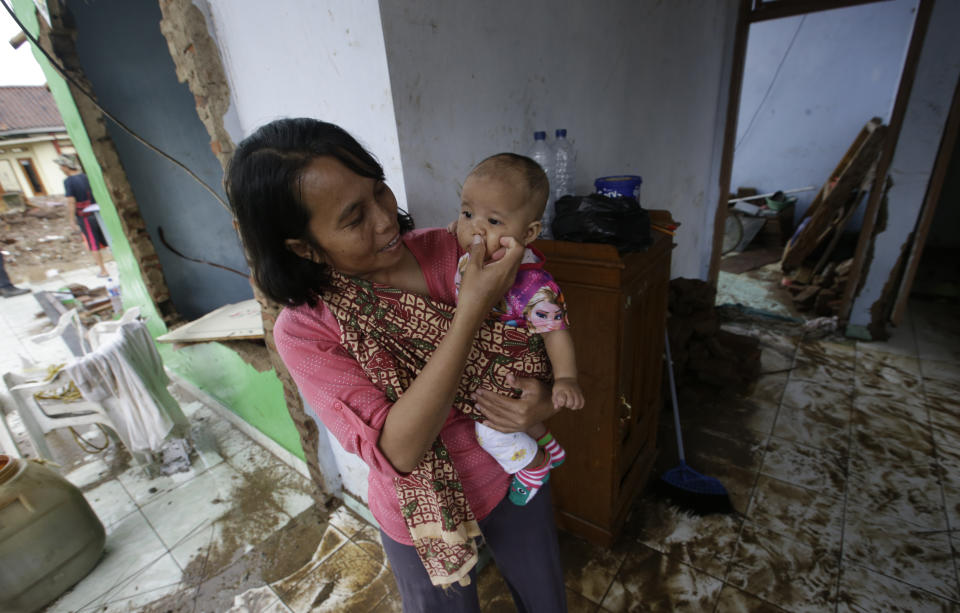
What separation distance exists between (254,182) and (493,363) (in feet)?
1.95

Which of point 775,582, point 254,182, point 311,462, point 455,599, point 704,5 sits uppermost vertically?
point 704,5

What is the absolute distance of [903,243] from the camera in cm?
322

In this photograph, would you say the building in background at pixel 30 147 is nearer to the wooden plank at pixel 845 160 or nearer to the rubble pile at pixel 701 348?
the rubble pile at pixel 701 348

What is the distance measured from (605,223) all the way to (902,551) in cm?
194

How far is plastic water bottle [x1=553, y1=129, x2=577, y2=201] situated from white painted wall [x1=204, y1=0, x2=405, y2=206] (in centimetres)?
85

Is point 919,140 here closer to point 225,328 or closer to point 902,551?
point 902,551

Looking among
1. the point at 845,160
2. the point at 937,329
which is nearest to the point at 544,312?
the point at 937,329

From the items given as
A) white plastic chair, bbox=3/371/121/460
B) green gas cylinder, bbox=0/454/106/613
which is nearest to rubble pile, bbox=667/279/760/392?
green gas cylinder, bbox=0/454/106/613

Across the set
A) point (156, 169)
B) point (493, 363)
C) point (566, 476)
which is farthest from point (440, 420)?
point (156, 169)

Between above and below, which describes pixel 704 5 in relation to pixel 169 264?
above

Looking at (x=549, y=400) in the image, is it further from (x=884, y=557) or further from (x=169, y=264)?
(x=169, y=264)

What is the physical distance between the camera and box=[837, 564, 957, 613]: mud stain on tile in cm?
161

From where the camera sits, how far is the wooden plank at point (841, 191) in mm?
4270

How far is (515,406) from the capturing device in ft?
3.02
